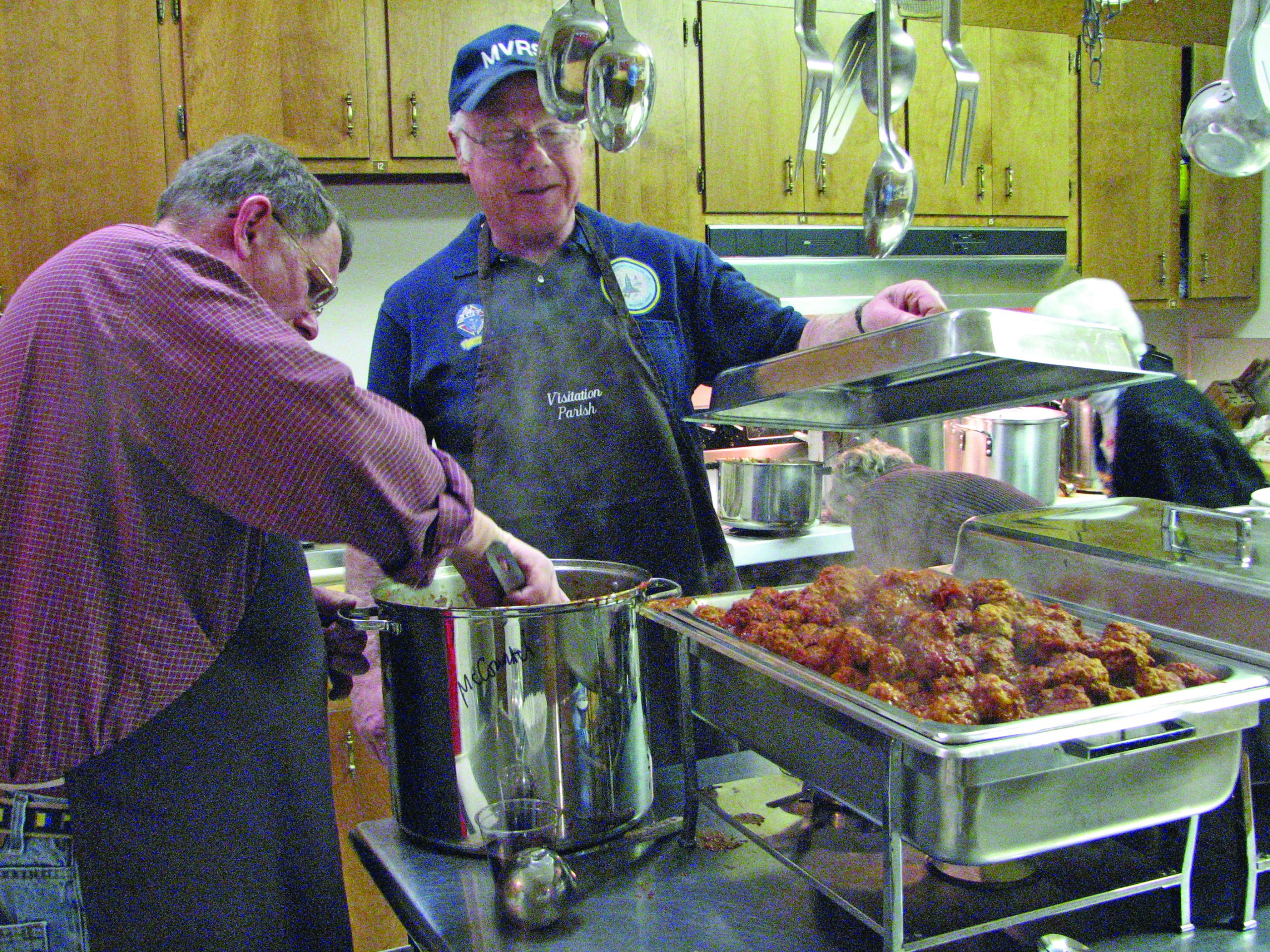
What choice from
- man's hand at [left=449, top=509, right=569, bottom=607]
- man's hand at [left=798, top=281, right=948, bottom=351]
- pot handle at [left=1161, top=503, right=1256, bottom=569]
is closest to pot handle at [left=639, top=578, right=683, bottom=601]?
man's hand at [left=449, top=509, right=569, bottom=607]

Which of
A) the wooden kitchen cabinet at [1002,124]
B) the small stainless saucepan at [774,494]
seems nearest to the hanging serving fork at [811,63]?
the small stainless saucepan at [774,494]

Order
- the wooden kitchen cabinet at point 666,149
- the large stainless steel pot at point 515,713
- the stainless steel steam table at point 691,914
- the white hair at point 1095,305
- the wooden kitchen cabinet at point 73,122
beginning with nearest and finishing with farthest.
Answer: the stainless steel steam table at point 691,914 → the large stainless steel pot at point 515,713 → the white hair at point 1095,305 → the wooden kitchen cabinet at point 73,122 → the wooden kitchen cabinet at point 666,149

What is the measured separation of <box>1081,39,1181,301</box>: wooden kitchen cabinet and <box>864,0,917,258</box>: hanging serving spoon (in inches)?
142

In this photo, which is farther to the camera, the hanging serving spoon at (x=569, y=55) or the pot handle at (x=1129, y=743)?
the hanging serving spoon at (x=569, y=55)

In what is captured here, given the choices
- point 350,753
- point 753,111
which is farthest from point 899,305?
point 753,111

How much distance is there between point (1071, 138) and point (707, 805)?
4143 millimetres

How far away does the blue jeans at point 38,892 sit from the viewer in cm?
120

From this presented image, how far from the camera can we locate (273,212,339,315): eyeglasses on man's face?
4.33 feet

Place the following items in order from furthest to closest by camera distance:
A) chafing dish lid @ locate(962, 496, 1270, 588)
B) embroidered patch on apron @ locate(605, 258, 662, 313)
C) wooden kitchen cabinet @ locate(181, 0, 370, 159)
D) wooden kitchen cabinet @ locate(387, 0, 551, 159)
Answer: wooden kitchen cabinet @ locate(387, 0, 551, 159) → wooden kitchen cabinet @ locate(181, 0, 370, 159) → embroidered patch on apron @ locate(605, 258, 662, 313) → chafing dish lid @ locate(962, 496, 1270, 588)

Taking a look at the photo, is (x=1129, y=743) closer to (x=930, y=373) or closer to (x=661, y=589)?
(x=930, y=373)

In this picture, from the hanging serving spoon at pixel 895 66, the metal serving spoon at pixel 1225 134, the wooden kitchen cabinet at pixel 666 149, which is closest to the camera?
the hanging serving spoon at pixel 895 66

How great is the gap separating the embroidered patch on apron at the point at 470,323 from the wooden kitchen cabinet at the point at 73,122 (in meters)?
1.88

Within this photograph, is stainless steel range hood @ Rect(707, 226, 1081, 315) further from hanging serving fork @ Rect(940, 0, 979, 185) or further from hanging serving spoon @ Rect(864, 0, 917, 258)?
hanging serving spoon @ Rect(864, 0, 917, 258)

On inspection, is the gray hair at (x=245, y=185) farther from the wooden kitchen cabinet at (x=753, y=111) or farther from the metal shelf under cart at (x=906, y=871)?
the wooden kitchen cabinet at (x=753, y=111)
